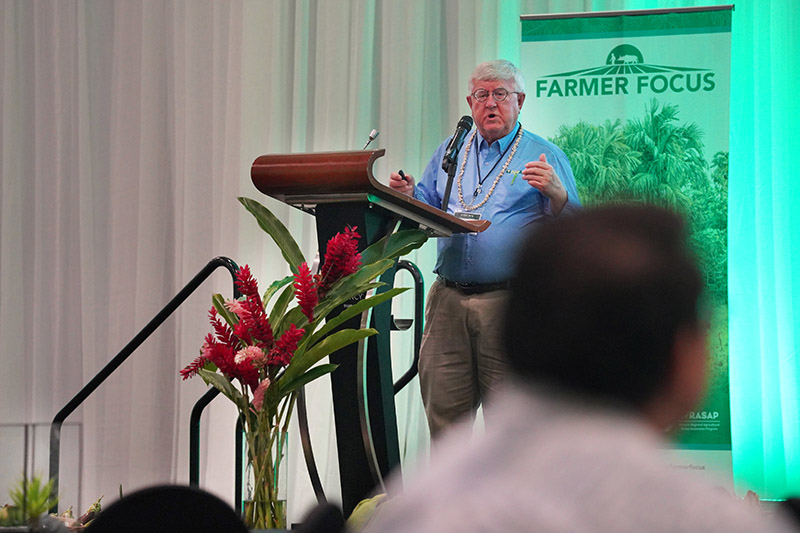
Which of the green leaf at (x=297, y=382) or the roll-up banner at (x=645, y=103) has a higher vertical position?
the roll-up banner at (x=645, y=103)

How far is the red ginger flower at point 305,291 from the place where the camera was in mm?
2148

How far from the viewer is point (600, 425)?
2.28ft

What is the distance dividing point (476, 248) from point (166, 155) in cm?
267

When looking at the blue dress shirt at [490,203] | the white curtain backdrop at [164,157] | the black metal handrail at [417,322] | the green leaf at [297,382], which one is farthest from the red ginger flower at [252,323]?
the white curtain backdrop at [164,157]

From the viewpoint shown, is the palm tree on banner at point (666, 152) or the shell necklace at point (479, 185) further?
the palm tree on banner at point (666, 152)

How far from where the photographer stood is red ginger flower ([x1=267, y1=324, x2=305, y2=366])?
2.19 metres

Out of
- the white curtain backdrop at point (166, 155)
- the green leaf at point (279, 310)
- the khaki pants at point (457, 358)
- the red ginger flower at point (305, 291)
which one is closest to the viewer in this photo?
the red ginger flower at point (305, 291)

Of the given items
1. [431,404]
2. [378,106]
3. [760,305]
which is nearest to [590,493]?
[431,404]

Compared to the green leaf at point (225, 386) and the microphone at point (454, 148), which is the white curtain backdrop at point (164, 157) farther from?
the green leaf at point (225, 386)

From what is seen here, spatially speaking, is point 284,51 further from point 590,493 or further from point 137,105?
point 590,493

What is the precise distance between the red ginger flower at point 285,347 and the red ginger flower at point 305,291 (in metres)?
0.05

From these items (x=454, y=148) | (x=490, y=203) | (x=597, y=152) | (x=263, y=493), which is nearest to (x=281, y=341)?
(x=263, y=493)

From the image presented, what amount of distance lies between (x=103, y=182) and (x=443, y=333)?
289cm

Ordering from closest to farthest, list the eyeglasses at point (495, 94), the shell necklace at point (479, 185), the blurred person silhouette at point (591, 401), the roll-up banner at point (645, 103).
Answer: the blurred person silhouette at point (591, 401) → the shell necklace at point (479, 185) → the eyeglasses at point (495, 94) → the roll-up banner at point (645, 103)
